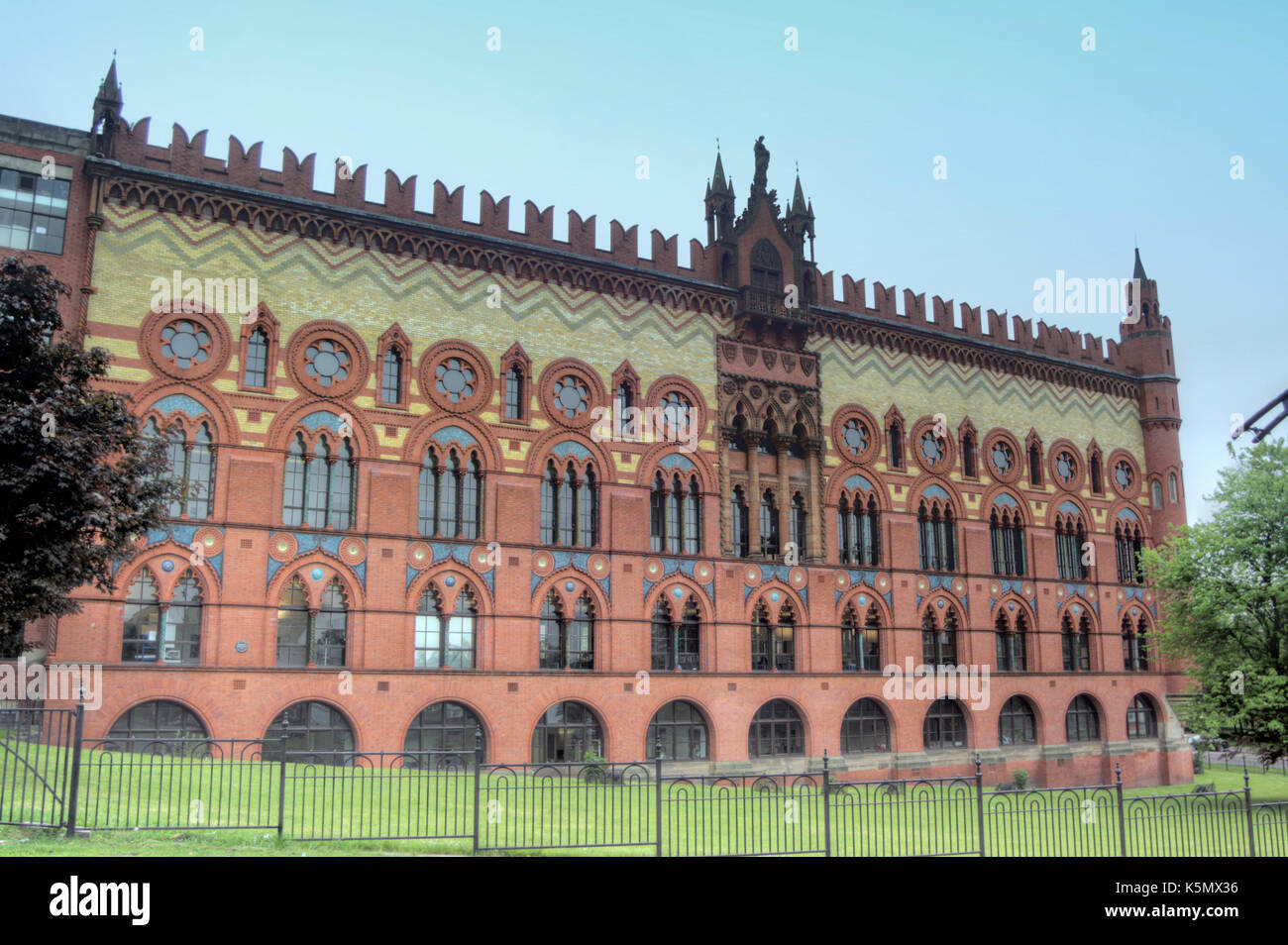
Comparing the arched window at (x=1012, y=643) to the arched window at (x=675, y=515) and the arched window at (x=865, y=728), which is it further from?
the arched window at (x=675, y=515)

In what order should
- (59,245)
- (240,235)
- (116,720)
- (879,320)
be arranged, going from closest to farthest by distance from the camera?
1. (116,720)
2. (59,245)
3. (240,235)
4. (879,320)

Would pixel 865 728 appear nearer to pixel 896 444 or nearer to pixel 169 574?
pixel 896 444

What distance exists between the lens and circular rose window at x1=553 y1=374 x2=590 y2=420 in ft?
110

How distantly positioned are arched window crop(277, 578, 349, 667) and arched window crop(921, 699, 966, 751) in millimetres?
21305

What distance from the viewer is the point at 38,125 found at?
27.9 m

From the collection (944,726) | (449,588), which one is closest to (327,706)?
(449,588)

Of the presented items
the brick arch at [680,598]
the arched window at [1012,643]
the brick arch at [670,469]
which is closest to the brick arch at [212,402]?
the brick arch at [670,469]

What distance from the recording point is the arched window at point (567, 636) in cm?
3173

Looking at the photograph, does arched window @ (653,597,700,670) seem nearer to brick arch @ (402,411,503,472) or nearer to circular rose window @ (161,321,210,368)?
brick arch @ (402,411,503,472)

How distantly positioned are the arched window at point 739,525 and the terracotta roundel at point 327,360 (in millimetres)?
13211

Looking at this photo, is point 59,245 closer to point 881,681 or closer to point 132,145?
point 132,145

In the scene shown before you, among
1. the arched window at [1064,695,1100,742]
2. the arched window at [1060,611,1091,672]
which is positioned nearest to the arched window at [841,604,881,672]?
the arched window at [1060,611,1091,672]
